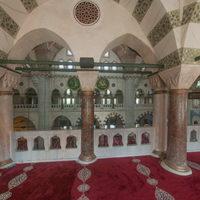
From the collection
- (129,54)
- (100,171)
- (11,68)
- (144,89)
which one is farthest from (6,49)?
(144,89)

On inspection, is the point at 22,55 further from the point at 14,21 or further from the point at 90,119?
the point at 90,119

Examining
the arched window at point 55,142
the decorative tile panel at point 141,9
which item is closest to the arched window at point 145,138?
the arched window at point 55,142

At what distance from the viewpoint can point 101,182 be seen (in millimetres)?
3541

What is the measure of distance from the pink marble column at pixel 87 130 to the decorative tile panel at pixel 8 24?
7.52ft

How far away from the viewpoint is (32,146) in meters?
4.64

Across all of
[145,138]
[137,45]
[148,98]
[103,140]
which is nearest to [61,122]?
[148,98]

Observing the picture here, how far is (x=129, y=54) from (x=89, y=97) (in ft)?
30.1

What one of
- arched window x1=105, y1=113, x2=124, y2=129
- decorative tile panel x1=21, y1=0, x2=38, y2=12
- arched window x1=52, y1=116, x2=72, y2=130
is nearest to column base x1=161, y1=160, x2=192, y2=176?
decorative tile panel x1=21, y1=0, x2=38, y2=12

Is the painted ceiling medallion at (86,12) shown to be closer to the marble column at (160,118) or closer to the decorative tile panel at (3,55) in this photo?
the decorative tile panel at (3,55)

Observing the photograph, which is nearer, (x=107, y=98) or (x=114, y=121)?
(x=114, y=121)

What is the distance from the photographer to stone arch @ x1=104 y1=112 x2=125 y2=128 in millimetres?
15375

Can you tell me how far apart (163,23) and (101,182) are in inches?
152

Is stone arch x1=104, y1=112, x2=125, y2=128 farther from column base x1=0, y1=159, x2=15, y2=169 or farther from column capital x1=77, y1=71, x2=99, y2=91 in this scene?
column base x1=0, y1=159, x2=15, y2=169

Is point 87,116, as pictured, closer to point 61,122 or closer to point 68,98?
point 61,122
